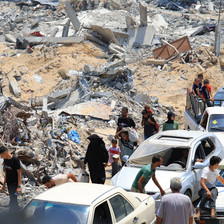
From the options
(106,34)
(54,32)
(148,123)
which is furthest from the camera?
(54,32)

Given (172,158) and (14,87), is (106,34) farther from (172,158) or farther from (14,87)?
(172,158)

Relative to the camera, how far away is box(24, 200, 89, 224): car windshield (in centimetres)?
591

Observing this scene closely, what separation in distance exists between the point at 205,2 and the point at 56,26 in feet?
58.5

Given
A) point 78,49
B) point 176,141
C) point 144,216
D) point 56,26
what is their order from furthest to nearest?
point 56,26 < point 78,49 < point 176,141 < point 144,216

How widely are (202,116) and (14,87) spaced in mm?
10242

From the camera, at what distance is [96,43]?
2669cm

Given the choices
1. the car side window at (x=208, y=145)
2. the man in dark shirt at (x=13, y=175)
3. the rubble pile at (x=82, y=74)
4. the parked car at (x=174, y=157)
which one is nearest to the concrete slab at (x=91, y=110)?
the rubble pile at (x=82, y=74)

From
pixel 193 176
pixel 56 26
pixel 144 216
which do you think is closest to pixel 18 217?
pixel 144 216

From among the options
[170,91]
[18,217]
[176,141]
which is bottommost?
[170,91]

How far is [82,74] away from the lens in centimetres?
1889

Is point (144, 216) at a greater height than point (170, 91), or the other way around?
point (144, 216)

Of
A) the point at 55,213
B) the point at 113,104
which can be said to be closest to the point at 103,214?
the point at 55,213

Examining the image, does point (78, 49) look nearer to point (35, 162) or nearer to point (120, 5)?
point (120, 5)

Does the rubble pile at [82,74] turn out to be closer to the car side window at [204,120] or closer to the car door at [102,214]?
the car door at [102,214]
